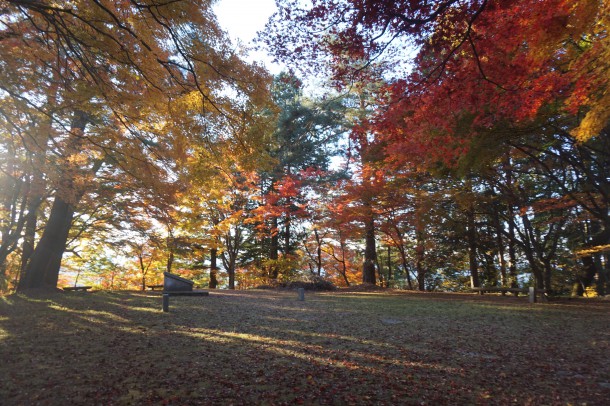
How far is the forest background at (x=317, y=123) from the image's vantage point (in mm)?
5336

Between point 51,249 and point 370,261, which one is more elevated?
point 51,249

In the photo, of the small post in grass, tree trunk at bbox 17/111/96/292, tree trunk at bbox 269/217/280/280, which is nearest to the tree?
tree trunk at bbox 17/111/96/292

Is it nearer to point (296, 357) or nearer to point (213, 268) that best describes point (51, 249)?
point (213, 268)

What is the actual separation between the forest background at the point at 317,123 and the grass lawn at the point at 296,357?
320 centimetres

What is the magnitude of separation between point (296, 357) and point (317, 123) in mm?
17073

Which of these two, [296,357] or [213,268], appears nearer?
[296,357]

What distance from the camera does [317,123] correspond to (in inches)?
802

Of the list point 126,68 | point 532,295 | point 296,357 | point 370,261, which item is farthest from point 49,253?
point 532,295

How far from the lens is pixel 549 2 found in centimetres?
510

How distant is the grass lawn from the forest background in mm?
3204

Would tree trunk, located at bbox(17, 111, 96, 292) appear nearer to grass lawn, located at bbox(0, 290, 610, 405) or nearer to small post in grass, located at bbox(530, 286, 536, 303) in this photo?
grass lawn, located at bbox(0, 290, 610, 405)

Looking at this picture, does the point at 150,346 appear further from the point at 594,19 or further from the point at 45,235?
the point at 45,235

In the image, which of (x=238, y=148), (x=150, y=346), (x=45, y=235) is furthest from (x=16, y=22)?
(x=45, y=235)

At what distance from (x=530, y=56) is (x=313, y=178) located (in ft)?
44.7
